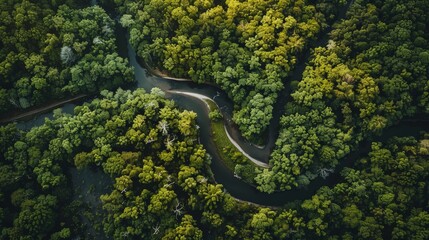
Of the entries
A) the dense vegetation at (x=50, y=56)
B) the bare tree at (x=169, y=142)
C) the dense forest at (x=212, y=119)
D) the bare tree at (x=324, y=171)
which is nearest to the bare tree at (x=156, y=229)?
the dense forest at (x=212, y=119)

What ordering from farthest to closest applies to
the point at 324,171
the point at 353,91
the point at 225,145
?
the point at 225,145 → the point at 353,91 → the point at 324,171

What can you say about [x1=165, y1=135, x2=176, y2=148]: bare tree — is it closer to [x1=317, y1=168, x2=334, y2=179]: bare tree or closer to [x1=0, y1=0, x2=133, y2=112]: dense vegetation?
[x1=0, y1=0, x2=133, y2=112]: dense vegetation

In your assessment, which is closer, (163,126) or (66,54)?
(163,126)

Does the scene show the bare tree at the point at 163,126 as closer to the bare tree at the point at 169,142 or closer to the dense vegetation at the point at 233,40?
the bare tree at the point at 169,142

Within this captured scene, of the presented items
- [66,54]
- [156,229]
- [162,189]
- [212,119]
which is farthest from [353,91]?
[66,54]

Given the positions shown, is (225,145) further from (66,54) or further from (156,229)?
(66,54)

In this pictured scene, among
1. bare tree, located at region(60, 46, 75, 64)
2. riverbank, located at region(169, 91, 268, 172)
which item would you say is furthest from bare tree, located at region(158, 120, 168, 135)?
bare tree, located at region(60, 46, 75, 64)
